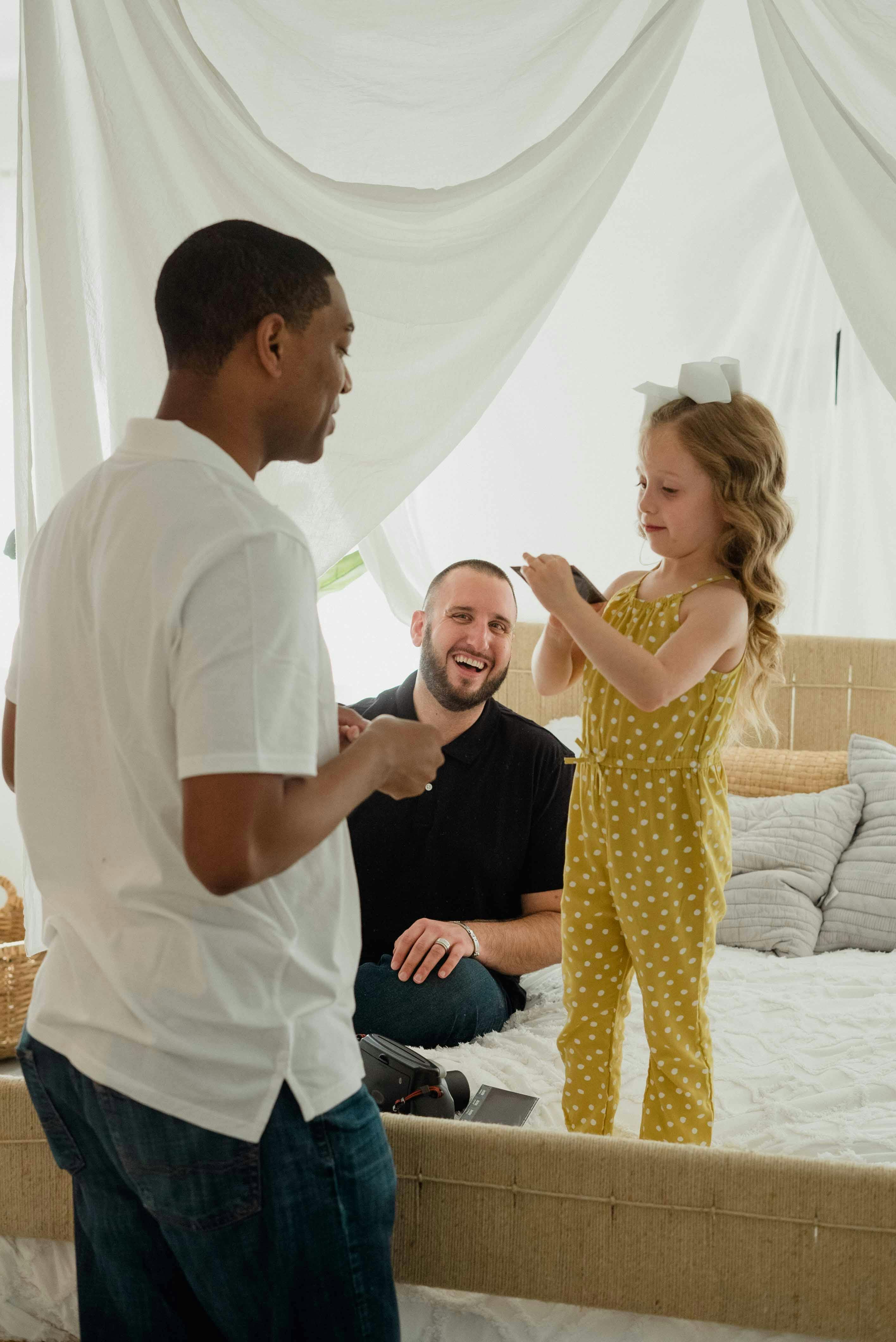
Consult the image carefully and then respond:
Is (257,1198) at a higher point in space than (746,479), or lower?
lower

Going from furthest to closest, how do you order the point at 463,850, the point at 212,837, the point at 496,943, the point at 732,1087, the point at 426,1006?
1. the point at 463,850
2. the point at 496,943
3. the point at 426,1006
4. the point at 732,1087
5. the point at 212,837

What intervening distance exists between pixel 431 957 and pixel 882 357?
109cm

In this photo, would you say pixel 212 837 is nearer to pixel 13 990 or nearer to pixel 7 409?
pixel 13 990

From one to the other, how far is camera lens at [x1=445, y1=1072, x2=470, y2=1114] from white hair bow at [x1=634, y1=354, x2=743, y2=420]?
3.05 feet

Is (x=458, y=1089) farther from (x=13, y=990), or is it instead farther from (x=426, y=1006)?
(x=13, y=990)

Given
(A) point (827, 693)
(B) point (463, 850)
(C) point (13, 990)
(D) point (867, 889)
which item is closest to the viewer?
(B) point (463, 850)

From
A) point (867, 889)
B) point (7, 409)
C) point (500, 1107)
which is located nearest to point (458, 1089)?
point (500, 1107)

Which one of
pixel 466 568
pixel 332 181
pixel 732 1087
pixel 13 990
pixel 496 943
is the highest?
pixel 332 181

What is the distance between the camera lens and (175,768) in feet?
2.57

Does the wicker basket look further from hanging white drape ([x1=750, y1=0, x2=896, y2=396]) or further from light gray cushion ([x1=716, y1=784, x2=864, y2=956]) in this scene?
hanging white drape ([x1=750, y1=0, x2=896, y2=396])

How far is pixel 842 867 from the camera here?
2.37 m

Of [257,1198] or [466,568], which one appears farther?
[466,568]

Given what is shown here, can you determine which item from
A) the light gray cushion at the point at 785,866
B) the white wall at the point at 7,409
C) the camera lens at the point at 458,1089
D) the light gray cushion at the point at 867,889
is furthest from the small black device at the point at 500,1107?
the white wall at the point at 7,409

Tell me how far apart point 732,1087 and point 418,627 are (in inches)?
42.4
